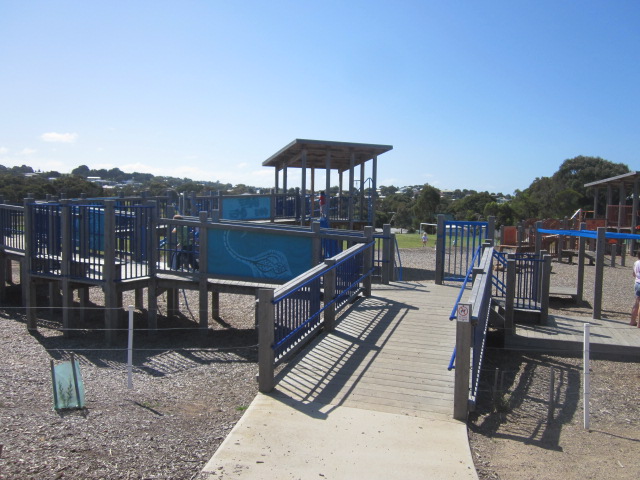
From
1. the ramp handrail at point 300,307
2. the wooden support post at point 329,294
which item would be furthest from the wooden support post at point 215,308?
the wooden support post at point 329,294

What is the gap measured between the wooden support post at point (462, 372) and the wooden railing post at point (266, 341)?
199cm

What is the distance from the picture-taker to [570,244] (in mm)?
28031

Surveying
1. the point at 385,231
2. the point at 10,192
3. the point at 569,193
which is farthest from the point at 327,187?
the point at 569,193

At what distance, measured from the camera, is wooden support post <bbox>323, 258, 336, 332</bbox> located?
A: 323 inches

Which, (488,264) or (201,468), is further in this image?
(488,264)

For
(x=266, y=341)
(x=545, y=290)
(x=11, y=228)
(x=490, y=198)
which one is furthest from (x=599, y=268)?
(x=490, y=198)

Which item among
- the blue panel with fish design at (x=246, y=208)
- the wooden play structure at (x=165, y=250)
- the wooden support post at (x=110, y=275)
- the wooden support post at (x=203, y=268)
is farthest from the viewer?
the blue panel with fish design at (x=246, y=208)

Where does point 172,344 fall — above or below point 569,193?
below

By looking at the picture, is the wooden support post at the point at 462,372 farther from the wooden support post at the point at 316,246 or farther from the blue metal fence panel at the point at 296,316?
the wooden support post at the point at 316,246

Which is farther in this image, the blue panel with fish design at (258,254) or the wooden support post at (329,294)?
the blue panel with fish design at (258,254)

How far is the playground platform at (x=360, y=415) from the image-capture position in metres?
4.68

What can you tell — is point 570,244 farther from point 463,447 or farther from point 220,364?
point 463,447

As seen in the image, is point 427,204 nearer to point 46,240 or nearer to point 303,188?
point 303,188

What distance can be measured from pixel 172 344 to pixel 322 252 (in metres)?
3.43
